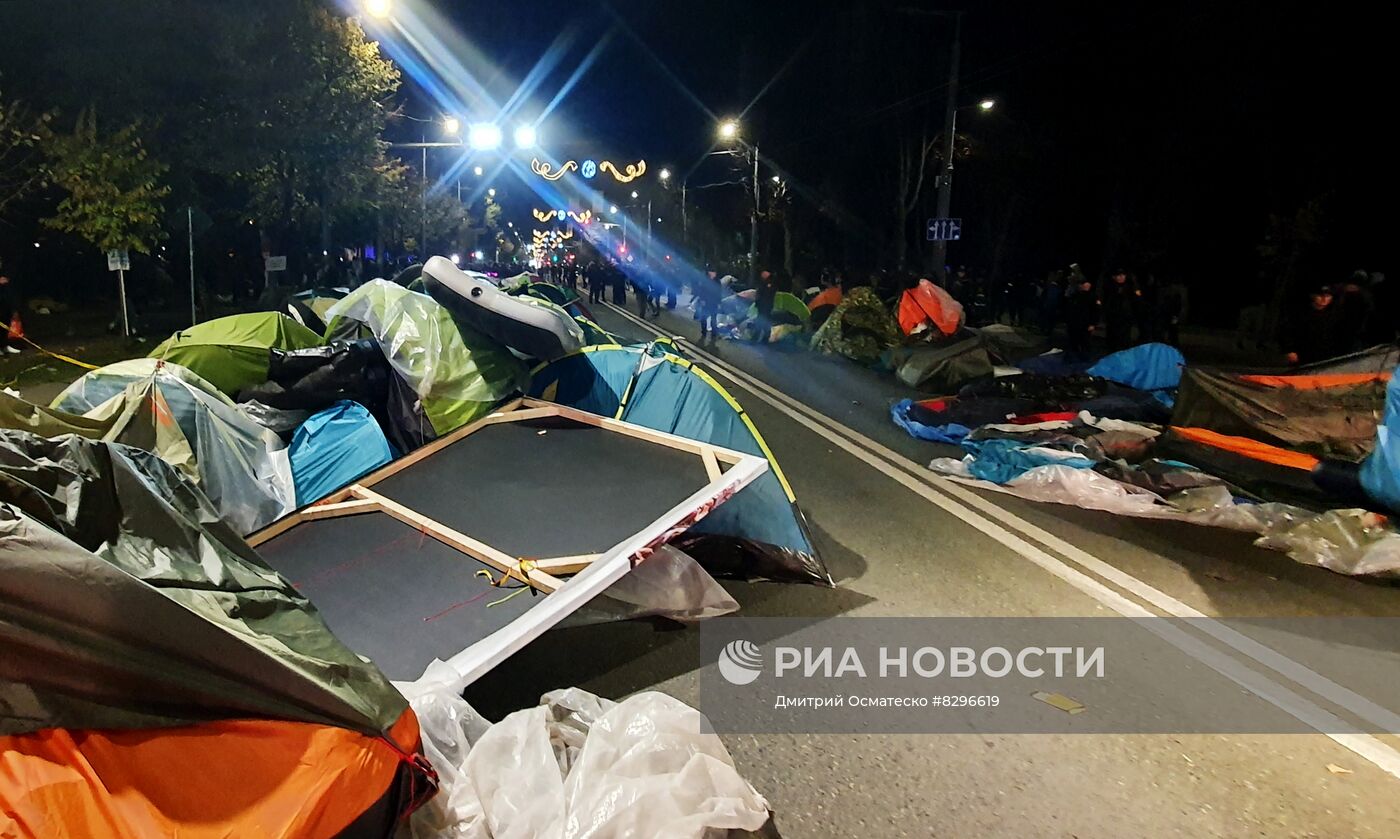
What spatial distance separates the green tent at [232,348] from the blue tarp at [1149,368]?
363 inches

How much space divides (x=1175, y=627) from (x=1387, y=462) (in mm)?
2439

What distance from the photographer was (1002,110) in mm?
26531

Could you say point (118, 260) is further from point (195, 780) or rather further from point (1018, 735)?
point (1018, 735)

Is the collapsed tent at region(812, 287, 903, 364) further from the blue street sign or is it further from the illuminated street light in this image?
the illuminated street light

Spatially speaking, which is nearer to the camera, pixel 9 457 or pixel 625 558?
pixel 9 457

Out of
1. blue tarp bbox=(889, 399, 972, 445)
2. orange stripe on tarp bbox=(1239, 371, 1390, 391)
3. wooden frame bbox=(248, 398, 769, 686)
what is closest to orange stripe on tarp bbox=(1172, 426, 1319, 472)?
orange stripe on tarp bbox=(1239, 371, 1390, 391)

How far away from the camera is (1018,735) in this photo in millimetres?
3543

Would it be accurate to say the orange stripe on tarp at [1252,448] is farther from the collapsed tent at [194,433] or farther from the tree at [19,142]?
the tree at [19,142]

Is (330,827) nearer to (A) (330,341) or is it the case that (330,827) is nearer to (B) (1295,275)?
(A) (330,341)

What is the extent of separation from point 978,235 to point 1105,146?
711 cm

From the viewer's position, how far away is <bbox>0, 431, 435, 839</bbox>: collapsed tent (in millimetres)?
1908

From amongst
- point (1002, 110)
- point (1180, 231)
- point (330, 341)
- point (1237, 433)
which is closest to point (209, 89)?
point (330, 341)

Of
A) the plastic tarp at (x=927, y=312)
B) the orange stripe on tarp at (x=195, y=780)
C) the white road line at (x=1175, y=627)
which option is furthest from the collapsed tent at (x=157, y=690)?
the plastic tarp at (x=927, y=312)

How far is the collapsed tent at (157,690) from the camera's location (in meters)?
→ 1.91
